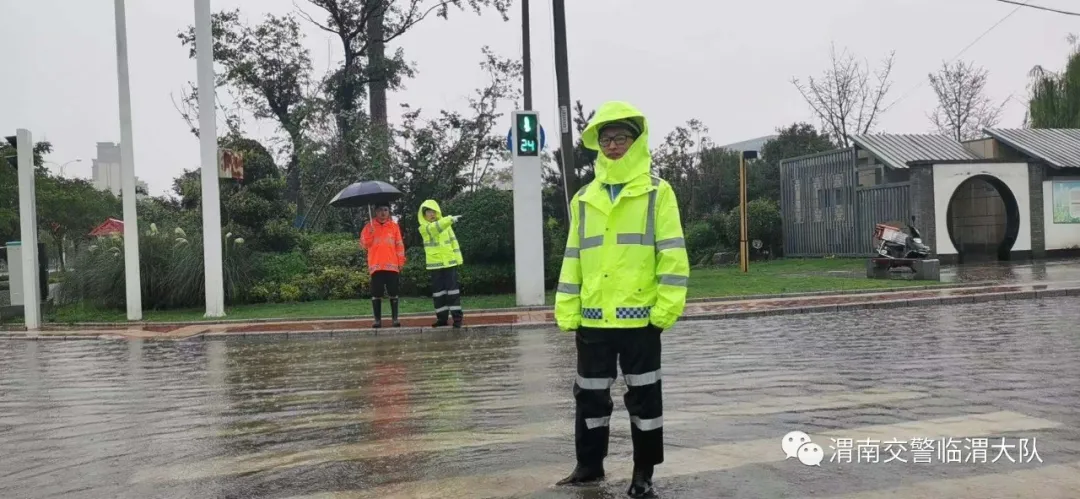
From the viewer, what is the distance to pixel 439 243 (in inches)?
518

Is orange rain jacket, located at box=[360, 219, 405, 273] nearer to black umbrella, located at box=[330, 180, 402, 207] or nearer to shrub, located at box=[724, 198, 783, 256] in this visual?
black umbrella, located at box=[330, 180, 402, 207]

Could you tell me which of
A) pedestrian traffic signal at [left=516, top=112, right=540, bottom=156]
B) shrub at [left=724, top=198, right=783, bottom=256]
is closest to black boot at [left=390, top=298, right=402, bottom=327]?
pedestrian traffic signal at [left=516, top=112, right=540, bottom=156]

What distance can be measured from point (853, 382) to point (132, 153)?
43.4 ft

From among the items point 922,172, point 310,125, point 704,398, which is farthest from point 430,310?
point 922,172

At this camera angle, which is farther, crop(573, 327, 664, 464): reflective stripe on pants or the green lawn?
the green lawn

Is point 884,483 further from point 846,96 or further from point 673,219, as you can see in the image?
point 846,96

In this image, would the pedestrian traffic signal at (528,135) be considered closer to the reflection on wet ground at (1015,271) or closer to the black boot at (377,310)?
the black boot at (377,310)

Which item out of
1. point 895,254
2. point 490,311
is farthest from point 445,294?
point 895,254

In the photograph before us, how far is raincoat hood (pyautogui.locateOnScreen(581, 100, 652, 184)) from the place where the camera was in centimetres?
454

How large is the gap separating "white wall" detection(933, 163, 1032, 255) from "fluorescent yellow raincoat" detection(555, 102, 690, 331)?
2221cm

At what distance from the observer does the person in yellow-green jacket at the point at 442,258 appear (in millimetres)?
13164

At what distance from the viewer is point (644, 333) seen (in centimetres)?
444

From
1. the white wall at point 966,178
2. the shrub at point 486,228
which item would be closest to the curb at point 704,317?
the shrub at point 486,228

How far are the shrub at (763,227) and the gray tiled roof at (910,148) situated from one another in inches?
190
